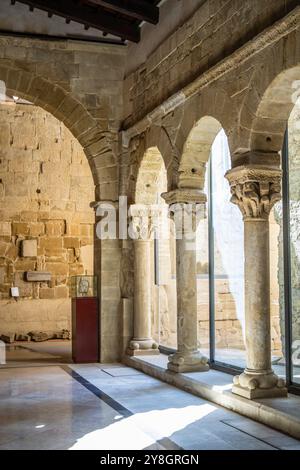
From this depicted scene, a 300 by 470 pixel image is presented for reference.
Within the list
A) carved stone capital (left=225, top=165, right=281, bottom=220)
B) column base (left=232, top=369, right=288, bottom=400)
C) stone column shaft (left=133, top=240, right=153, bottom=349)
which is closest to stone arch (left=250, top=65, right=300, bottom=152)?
carved stone capital (left=225, top=165, right=281, bottom=220)

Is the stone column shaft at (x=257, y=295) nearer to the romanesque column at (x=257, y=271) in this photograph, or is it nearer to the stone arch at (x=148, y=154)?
the romanesque column at (x=257, y=271)

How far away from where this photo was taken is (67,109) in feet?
30.8

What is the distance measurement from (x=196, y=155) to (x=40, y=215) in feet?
20.2

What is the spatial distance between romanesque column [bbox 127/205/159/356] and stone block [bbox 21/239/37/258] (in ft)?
13.8

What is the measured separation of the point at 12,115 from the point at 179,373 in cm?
742

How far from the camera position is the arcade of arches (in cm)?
593

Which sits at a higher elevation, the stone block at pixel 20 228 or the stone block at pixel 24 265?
the stone block at pixel 20 228

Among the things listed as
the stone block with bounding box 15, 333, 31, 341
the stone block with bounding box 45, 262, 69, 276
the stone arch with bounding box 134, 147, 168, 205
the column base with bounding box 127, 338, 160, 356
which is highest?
the stone arch with bounding box 134, 147, 168, 205

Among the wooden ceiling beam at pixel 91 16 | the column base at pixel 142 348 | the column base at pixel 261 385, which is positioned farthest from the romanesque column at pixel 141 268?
the column base at pixel 261 385

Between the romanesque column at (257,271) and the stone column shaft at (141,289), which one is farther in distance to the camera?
the stone column shaft at (141,289)

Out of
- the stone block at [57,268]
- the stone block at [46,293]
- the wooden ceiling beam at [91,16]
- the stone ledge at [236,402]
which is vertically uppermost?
the wooden ceiling beam at [91,16]

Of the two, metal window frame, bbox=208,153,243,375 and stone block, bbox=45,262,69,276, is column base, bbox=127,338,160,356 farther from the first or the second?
stone block, bbox=45,262,69,276

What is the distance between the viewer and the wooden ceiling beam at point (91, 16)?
8.78 metres

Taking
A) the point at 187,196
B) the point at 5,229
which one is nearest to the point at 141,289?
the point at 187,196
